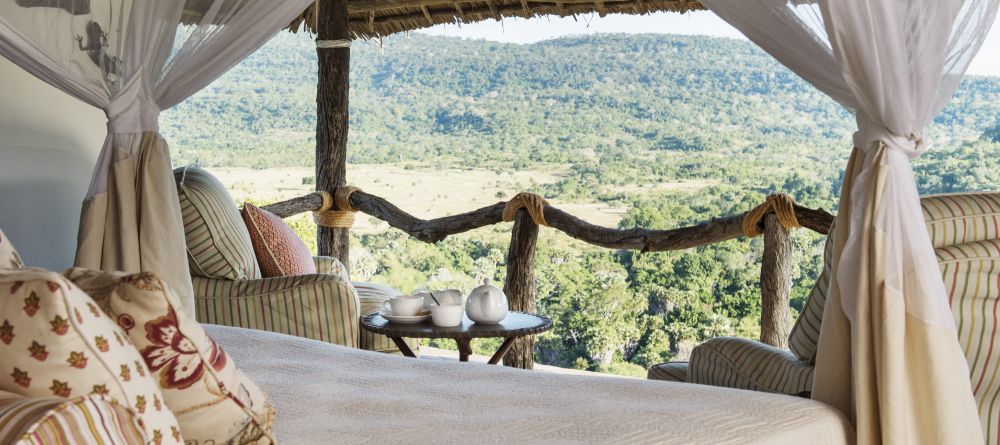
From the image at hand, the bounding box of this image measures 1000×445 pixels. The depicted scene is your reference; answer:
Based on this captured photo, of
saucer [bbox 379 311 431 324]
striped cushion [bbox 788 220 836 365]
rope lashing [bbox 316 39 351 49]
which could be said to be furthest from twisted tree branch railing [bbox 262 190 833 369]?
striped cushion [bbox 788 220 836 365]

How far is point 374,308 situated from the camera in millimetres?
3896

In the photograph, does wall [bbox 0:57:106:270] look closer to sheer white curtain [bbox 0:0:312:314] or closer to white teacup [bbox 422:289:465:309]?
sheer white curtain [bbox 0:0:312:314]

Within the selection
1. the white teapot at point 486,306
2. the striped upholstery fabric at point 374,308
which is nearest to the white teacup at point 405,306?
the white teapot at point 486,306

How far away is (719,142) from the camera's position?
1049 centimetres

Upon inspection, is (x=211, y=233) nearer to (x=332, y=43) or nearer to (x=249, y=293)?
(x=249, y=293)

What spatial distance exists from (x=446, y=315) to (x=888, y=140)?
4.95 feet

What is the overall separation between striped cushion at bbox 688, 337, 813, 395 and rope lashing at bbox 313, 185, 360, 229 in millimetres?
2937

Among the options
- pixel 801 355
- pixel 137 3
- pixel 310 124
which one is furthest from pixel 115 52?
pixel 310 124

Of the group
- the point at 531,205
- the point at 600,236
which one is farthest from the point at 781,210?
the point at 531,205

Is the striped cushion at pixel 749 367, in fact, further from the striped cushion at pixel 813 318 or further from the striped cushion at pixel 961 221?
the striped cushion at pixel 961 221

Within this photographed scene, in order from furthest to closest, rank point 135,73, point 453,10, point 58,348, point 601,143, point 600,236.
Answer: point 601,143, point 453,10, point 600,236, point 135,73, point 58,348

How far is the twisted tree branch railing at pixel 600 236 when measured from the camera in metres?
3.75

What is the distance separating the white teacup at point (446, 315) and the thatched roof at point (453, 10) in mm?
2480

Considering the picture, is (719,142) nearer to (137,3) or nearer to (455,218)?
(455,218)
